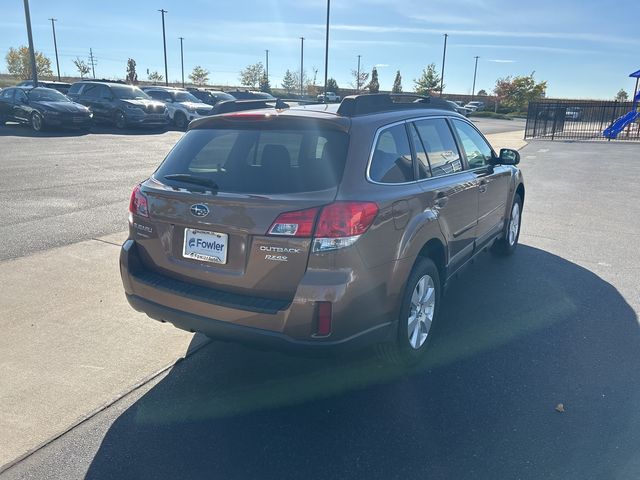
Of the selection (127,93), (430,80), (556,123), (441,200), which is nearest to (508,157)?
(441,200)

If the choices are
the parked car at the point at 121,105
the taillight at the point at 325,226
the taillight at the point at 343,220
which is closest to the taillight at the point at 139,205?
the taillight at the point at 325,226

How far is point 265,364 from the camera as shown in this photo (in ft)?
12.3

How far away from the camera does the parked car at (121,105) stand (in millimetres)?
20531

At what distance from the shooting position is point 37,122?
61.8ft

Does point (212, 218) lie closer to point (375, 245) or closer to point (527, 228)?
point (375, 245)

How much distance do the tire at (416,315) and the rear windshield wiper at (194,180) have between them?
135 centimetres

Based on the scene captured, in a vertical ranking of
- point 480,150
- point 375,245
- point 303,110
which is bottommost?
point 375,245

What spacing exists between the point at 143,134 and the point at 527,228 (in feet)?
53.3

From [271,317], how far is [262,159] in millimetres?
1011

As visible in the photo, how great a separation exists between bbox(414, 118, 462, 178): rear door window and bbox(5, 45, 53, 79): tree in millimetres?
99236

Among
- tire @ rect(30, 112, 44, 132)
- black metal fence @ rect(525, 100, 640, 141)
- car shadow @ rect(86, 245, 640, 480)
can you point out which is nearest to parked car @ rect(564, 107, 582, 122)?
black metal fence @ rect(525, 100, 640, 141)

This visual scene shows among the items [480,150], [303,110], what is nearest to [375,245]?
[303,110]

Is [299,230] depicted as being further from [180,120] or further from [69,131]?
[180,120]

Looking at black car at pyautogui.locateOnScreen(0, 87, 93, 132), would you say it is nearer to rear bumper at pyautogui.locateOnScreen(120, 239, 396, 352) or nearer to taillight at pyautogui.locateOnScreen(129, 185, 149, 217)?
taillight at pyautogui.locateOnScreen(129, 185, 149, 217)
